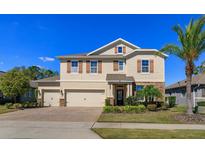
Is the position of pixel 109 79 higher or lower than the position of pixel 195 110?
higher

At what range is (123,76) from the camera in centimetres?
2312

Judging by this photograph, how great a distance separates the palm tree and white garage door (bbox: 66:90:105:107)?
11.5m

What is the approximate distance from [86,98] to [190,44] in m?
13.9

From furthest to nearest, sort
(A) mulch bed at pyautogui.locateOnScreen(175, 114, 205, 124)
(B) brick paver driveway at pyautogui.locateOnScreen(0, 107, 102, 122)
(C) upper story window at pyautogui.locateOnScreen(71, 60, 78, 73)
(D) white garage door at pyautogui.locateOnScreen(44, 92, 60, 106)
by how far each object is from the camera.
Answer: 1. (D) white garage door at pyautogui.locateOnScreen(44, 92, 60, 106)
2. (C) upper story window at pyautogui.locateOnScreen(71, 60, 78, 73)
3. (B) brick paver driveway at pyautogui.locateOnScreen(0, 107, 102, 122)
4. (A) mulch bed at pyautogui.locateOnScreen(175, 114, 205, 124)

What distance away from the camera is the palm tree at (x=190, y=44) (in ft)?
45.6

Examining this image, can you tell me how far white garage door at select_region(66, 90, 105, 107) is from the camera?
24047 millimetres

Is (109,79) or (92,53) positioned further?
(92,53)

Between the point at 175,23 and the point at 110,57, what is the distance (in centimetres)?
1057

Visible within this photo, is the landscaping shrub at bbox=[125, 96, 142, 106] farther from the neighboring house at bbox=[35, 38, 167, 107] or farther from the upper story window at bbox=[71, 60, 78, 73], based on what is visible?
the upper story window at bbox=[71, 60, 78, 73]

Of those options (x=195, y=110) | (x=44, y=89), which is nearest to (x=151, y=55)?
(x=195, y=110)

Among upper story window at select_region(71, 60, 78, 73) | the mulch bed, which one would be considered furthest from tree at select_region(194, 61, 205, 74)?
upper story window at select_region(71, 60, 78, 73)

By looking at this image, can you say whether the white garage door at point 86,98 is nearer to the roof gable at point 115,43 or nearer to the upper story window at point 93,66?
the upper story window at point 93,66
